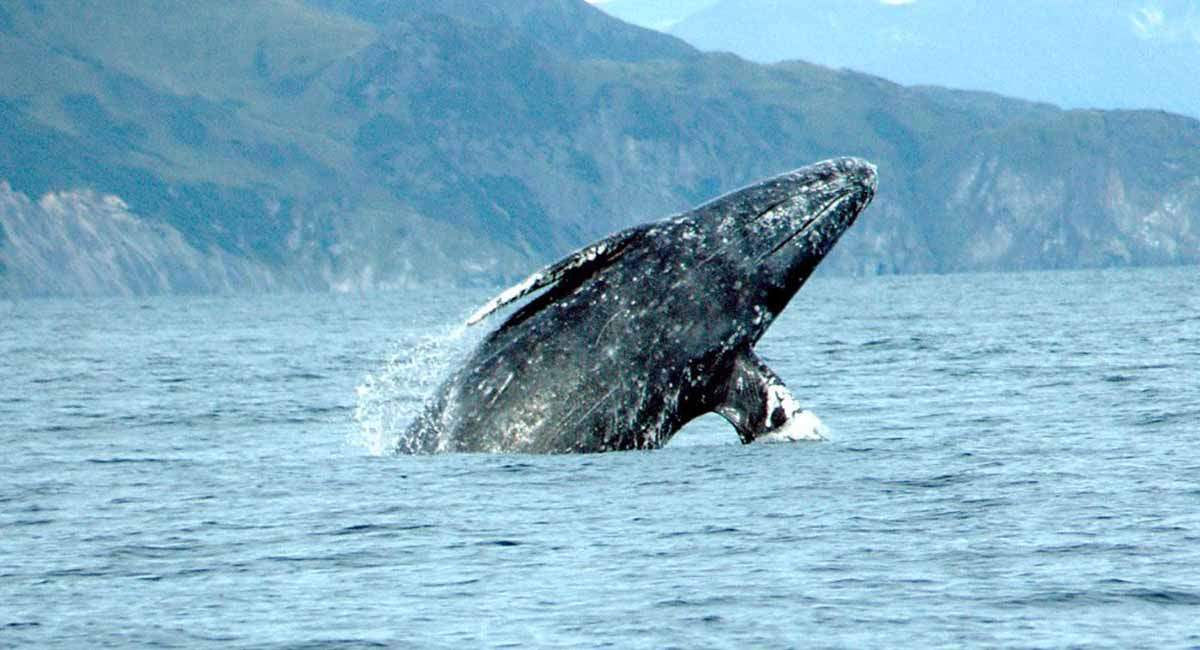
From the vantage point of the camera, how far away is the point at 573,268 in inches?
687

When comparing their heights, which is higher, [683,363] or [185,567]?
[683,363]

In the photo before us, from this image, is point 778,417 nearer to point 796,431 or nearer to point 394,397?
point 796,431

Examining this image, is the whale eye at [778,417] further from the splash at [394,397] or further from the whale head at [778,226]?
the splash at [394,397]

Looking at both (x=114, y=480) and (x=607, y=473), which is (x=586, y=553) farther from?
(x=114, y=480)

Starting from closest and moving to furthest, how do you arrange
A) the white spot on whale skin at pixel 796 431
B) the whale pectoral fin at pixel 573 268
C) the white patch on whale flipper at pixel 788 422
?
the whale pectoral fin at pixel 573 268
the white patch on whale flipper at pixel 788 422
the white spot on whale skin at pixel 796 431

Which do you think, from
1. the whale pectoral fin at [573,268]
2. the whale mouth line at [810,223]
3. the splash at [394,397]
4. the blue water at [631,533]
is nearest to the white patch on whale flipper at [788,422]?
the blue water at [631,533]

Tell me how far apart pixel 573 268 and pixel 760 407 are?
7.61 ft

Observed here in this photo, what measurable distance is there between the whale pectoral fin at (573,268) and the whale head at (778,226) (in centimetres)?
88

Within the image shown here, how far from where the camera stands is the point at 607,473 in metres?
17.0

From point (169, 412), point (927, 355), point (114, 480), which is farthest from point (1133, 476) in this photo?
point (927, 355)

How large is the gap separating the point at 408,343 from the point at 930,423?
155 feet

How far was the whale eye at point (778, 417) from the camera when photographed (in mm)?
18109

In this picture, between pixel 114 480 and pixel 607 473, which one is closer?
pixel 607 473

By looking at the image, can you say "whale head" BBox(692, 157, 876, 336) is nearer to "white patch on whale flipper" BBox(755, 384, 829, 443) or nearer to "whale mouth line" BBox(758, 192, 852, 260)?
"whale mouth line" BBox(758, 192, 852, 260)
